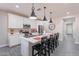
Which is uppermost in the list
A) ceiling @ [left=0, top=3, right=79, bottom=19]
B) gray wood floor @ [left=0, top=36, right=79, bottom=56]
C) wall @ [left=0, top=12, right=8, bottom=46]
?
ceiling @ [left=0, top=3, right=79, bottom=19]

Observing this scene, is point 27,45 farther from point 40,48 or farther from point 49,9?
point 49,9

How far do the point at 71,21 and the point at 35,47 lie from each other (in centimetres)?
156

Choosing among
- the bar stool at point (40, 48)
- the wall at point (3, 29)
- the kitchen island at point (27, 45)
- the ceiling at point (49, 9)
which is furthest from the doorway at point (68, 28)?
the wall at point (3, 29)

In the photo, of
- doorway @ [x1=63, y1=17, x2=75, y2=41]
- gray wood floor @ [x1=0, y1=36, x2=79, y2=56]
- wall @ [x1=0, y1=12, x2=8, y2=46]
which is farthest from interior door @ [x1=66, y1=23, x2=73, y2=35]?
wall @ [x1=0, y1=12, x2=8, y2=46]

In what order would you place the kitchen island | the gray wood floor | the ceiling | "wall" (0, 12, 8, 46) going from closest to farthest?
the kitchen island < the gray wood floor < the ceiling < "wall" (0, 12, 8, 46)

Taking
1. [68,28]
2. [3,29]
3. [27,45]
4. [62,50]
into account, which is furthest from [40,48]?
[3,29]

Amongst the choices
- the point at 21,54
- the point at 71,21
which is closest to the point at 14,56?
the point at 21,54

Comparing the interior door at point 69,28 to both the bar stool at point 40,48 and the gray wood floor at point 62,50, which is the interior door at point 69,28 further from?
the bar stool at point 40,48

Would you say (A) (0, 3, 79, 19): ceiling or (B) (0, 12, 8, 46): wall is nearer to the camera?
(A) (0, 3, 79, 19): ceiling

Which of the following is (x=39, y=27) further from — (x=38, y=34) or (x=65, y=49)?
(x=65, y=49)

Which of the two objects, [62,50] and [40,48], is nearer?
[40,48]

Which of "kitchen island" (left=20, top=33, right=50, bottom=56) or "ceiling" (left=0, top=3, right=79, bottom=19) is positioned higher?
"ceiling" (left=0, top=3, right=79, bottom=19)

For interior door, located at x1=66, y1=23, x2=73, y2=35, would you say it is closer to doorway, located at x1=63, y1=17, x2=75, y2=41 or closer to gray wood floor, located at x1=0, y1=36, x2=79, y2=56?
doorway, located at x1=63, y1=17, x2=75, y2=41

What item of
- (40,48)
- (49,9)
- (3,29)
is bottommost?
(40,48)
